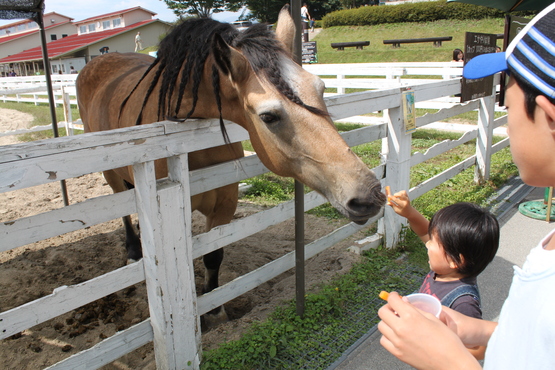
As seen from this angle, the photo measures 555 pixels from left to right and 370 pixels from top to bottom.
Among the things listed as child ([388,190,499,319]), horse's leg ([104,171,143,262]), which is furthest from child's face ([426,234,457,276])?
horse's leg ([104,171,143,262])

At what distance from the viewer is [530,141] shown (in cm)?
79

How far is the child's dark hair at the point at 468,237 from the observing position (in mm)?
1751

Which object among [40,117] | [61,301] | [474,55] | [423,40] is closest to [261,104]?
[61,301]

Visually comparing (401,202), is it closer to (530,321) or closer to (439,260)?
(439,260)

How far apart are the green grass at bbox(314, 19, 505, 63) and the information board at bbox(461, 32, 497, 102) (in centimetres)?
1317

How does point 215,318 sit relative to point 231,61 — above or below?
below

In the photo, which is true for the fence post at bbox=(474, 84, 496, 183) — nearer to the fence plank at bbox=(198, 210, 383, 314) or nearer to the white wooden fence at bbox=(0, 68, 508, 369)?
the fence plank at bbox=(198, 210, 383, 314)

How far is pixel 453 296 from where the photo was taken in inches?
71.1

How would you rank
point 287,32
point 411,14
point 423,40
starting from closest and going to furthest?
point 287,32 → point 423,40 → point 411,14

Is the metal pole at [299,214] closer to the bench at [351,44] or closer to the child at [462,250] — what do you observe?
the child at [462,250]

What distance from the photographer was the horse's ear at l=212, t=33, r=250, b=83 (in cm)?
195

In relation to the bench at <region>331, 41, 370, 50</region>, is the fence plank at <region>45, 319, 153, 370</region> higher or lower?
lower

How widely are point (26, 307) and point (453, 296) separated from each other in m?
1.87

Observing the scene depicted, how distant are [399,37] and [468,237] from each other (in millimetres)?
27877
